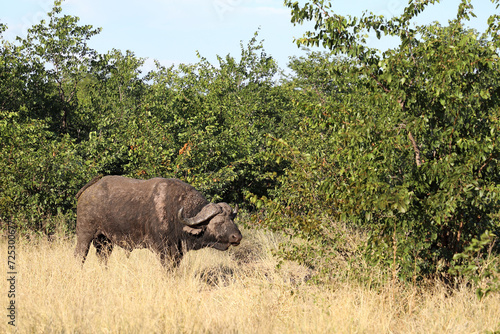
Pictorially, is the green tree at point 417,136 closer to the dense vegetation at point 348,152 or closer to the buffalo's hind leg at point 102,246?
the dense vegetation at point 348,152

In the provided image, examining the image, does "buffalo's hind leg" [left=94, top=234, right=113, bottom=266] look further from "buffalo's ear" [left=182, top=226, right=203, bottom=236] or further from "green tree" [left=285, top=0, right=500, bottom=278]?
"green tree" [left=285, top=0, right=500, bottom=278]

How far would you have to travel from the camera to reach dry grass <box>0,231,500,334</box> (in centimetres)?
600

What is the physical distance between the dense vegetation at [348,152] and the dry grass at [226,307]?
20.7 inches

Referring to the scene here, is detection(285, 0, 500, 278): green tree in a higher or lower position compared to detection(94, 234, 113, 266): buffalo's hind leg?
higher

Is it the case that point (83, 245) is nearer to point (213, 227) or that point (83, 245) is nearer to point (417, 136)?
point (213, 227)

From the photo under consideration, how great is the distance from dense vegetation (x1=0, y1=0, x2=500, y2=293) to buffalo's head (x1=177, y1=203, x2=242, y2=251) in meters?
0.44

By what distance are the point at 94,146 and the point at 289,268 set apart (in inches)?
237

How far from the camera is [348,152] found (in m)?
7.05

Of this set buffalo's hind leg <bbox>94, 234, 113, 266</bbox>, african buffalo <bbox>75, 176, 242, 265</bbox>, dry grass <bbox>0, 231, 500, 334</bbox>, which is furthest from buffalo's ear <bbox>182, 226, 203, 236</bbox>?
buffalo's hind leg <bbox>94, 234, 113, 266</bbox>

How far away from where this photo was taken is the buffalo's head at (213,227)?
9.08 m

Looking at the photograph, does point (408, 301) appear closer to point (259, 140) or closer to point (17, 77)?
point (259, 140)

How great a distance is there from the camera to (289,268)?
392 inches

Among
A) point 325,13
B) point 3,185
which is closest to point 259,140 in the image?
point 3,185

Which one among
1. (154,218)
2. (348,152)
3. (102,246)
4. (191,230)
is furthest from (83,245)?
(348,152)
